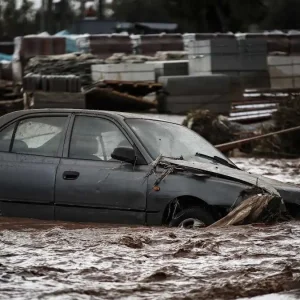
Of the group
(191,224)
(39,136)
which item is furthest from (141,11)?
(191,224)

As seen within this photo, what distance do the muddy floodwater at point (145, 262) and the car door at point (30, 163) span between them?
0.15m

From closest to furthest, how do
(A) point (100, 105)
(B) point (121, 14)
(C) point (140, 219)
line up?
1. (C) point (140, 219)
2. (A) point (100, 105)
3. (B) point (121, 14)

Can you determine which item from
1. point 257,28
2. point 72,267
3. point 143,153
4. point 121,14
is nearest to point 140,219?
point 143,153

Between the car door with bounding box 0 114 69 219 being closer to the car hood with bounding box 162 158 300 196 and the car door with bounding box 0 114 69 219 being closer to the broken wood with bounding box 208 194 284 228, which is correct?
the car hood with bounding box 162 158 300 196

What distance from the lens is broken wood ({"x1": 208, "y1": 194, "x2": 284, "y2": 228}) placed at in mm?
8711

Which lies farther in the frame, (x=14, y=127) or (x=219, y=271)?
(x=14, y=127)

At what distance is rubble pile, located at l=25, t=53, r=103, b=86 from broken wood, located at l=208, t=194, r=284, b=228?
17354 millimetres

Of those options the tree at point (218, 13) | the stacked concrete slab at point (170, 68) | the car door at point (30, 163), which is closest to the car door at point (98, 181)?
the car door at point (30, 163)

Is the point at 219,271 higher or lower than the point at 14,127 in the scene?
lower

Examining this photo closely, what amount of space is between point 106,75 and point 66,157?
664 inches

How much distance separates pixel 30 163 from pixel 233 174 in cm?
194

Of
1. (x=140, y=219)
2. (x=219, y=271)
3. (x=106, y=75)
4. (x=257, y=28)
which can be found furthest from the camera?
(x=257, y=28)

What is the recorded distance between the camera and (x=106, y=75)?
2602 centimetres

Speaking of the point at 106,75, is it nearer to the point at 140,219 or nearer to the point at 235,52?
the point at 235,52
